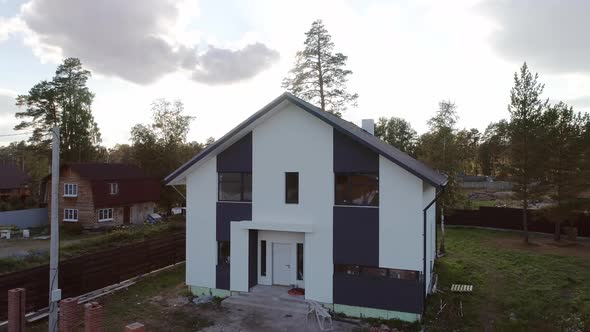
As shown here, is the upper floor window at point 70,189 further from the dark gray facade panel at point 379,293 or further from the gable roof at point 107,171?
the dark gray facade panel at point 379,293

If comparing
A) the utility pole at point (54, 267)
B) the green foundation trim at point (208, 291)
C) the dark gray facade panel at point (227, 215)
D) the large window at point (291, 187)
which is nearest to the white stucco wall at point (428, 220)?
the large window at point (291, 187)

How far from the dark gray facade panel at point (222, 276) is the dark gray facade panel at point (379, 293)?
14.9 ft

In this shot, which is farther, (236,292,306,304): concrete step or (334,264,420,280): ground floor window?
(236,292,306,304): concrete step

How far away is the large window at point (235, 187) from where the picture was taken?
16219 mm

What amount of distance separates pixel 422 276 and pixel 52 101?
45.5 meters

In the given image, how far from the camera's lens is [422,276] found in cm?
1342

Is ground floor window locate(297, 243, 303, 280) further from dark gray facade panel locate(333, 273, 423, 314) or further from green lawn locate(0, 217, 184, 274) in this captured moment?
green lawn locate(0, 217, 184, 274)

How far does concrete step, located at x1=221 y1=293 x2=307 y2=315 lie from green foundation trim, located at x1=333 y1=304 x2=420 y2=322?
1376 mm

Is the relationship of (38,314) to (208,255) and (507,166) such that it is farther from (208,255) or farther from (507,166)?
(507,166)

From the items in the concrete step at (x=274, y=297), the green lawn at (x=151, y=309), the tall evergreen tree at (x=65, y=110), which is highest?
the tall evergreen tree at (x=65, y=110)

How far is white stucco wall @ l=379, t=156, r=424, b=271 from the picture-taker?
13469mm

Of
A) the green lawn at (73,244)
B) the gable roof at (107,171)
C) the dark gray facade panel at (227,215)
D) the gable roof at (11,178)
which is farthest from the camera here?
the gable roof at (11,178)

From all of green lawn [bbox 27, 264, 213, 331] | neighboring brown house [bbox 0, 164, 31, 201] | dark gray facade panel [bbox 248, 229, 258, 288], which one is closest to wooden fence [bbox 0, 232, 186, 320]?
green lawn [bbox 27, 264, 213, 331]

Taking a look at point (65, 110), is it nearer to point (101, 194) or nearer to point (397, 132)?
point (101, 194)
